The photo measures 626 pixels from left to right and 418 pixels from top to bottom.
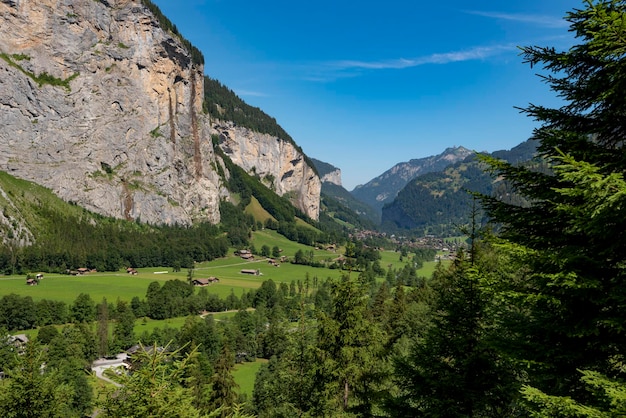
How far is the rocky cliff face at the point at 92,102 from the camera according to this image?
156750mm

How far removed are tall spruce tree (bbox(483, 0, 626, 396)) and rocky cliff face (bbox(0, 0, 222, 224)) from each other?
7690 inches

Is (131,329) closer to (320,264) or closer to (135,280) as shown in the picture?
(135,280)

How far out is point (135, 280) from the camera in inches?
4840

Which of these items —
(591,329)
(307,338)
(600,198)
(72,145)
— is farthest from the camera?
(72,145)

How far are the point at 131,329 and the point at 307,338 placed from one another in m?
69.4

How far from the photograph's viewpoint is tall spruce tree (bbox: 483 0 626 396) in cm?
617

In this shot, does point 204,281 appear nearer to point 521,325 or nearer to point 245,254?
point 245,254

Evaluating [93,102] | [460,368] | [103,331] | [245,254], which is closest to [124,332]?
[103,331]

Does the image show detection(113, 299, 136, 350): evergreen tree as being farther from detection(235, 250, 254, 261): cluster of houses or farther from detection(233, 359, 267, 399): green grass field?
detection(235, 250, 254, 261): cluster of houses

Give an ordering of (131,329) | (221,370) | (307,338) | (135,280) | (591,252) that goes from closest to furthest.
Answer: (591,252), (307,338), (221,370), (131,329), (135,280)

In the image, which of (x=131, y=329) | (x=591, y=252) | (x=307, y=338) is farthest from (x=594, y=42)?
(x=131, y=329)

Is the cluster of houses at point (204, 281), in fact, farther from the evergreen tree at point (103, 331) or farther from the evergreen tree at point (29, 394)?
the evergreen tree at point (29, 394)

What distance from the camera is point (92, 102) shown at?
17350 centimetres

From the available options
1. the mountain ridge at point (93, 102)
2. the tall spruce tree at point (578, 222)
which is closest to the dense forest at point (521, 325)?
the tall spruce tree at point (578, 222)
